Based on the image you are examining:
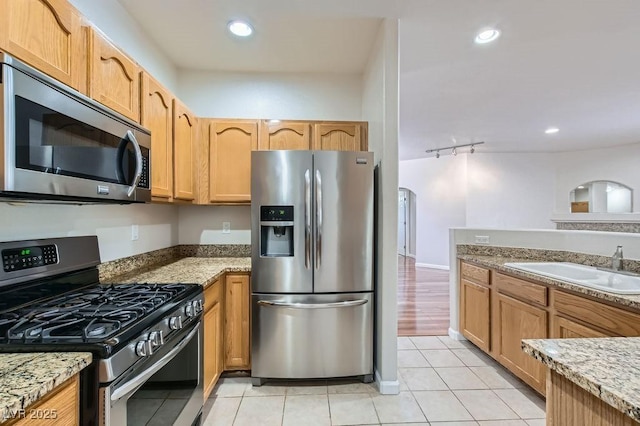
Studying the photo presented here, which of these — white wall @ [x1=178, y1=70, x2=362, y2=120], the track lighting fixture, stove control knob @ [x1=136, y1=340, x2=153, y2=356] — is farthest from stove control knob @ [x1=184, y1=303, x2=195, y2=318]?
the track lighting fixture

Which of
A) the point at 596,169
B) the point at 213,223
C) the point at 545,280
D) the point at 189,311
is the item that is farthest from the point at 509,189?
the point at 189,311

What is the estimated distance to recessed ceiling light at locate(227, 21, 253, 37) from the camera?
2221 millimetres

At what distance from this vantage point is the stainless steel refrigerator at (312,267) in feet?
7.32

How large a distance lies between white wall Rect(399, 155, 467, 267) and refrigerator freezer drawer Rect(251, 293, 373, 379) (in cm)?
531

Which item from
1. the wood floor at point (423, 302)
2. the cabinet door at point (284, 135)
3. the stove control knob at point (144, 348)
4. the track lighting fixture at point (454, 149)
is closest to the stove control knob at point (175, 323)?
the stove control knob at point (144, 348)

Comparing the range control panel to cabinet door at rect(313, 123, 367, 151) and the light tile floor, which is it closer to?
the light tile floor

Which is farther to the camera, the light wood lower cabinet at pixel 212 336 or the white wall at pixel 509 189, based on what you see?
the white wall at pixel 509 189

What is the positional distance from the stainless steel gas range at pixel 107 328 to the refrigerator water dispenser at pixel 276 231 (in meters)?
0.67

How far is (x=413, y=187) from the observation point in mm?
7438

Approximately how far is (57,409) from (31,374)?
0.12 meters

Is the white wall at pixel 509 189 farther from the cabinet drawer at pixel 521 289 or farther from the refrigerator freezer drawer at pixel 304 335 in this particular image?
the refrigerator freezer drawer at pixel 304 335

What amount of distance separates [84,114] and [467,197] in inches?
270

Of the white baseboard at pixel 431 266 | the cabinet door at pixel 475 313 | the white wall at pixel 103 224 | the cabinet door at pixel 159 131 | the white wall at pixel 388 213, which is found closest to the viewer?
the white wall at pixel 103 224

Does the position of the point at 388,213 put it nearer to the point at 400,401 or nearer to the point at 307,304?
the point at 307,304
